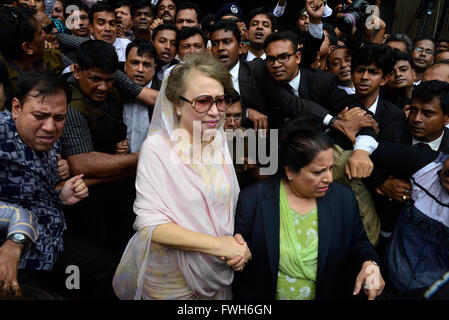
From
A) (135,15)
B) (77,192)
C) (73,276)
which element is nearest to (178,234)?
(77,192)

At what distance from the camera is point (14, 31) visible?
2.31m

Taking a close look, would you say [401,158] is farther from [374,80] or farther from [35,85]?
[35,85]

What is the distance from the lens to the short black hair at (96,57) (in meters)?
2.29

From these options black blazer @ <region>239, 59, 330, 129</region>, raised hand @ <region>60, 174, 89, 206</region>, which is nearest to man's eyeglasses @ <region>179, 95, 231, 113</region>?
raised hand @ <region>60, 174, 89, 206</region>

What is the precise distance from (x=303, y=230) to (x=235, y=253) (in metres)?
0.38

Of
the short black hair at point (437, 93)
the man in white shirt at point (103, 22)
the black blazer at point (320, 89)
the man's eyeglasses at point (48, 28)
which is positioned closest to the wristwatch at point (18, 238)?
the black blazer at point (320, 89)

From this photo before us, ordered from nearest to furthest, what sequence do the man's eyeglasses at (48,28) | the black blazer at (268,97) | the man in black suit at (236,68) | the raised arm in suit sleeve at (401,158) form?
the raised arm in suit sleeve at (401,158), the black blazer at (268,97), the man in black suit at (236,68), the man's eyeglasses at (48,28)

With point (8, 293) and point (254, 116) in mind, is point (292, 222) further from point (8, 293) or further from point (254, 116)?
point (8, 293)

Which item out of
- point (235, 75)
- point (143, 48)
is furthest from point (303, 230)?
point (143, 48)

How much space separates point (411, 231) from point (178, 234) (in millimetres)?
1256

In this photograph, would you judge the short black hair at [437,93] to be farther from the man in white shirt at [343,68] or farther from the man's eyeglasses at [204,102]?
the man in white shirt at [343,68]

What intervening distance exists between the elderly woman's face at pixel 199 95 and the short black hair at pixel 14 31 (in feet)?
4.50

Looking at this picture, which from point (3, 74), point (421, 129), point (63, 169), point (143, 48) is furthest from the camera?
point (143, 48)

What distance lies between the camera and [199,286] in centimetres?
178
